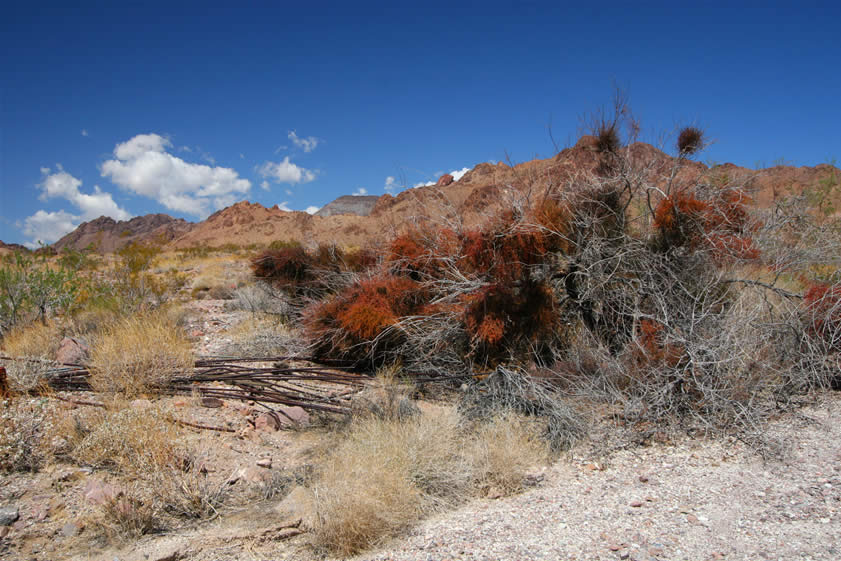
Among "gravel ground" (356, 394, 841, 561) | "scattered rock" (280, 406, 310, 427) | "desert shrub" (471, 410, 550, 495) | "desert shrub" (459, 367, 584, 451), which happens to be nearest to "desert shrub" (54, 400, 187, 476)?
"scattered rock" (280, 406, 310, 427)

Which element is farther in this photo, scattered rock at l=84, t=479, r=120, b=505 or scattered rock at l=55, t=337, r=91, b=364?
scattered rock at l=55, t=337, r=91, b=364

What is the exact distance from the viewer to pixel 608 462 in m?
4.79

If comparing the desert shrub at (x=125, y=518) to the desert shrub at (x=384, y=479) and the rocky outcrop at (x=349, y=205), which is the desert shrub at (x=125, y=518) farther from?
the rocky outcrop at (x=349, y=205)

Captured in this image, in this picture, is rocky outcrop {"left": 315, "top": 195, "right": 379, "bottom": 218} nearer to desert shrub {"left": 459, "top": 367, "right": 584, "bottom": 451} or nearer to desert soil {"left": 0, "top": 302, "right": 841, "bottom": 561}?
desert shrub {"left": 459, "top": 367, "right": 584, "bottom": 451}

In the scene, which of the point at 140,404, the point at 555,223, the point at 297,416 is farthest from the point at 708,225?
the point at 140,404

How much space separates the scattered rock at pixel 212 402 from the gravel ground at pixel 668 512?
3.26 metres

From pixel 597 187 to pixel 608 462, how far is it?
3.94 m

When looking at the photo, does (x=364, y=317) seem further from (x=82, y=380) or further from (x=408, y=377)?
(x=82, y=380)

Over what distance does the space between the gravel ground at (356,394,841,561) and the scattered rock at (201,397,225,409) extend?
3.26 meters

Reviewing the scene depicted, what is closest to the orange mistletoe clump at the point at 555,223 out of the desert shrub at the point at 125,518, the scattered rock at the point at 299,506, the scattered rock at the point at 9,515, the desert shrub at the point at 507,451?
the desert shrub at the point at 507,451

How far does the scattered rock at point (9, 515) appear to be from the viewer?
382 cm

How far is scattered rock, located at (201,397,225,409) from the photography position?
5.96 m

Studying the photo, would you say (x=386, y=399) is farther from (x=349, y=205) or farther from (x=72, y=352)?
(x=349, y=205)

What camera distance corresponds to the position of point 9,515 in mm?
3879
